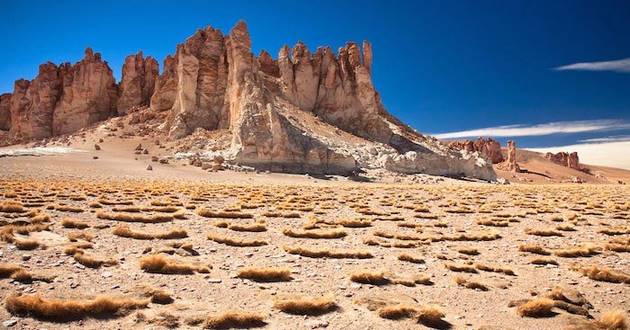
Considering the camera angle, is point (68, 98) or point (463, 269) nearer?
point (463, 269)

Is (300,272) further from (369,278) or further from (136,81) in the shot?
(136,81)

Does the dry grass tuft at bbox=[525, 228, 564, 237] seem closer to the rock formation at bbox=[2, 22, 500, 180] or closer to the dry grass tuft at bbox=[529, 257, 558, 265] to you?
the dry grass tuft at bbox=[529, 257, 558, 265]

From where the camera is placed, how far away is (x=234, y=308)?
7367mm

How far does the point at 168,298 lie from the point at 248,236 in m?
6.52

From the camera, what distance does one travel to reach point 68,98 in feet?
320

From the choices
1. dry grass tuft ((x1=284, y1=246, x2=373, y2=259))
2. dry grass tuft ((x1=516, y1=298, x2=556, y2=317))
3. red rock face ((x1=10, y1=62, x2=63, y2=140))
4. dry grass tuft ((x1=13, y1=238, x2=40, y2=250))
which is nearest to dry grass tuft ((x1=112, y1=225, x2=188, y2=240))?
dry grass tuft ((x1=13, y1=238, x2=40, y2=250))

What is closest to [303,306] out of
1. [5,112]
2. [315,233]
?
[315,233]

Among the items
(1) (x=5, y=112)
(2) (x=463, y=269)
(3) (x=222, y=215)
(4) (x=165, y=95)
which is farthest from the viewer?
(1) (x=5, y=112)

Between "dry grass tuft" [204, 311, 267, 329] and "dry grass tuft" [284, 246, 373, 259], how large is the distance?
15.4 ft

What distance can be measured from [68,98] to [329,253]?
343 ft

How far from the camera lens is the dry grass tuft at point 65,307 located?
254 inches

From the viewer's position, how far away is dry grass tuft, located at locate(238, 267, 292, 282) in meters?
9.10

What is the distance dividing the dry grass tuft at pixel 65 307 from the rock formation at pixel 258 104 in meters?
54.4

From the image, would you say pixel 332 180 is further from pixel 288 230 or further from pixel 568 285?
pixel 568 285
